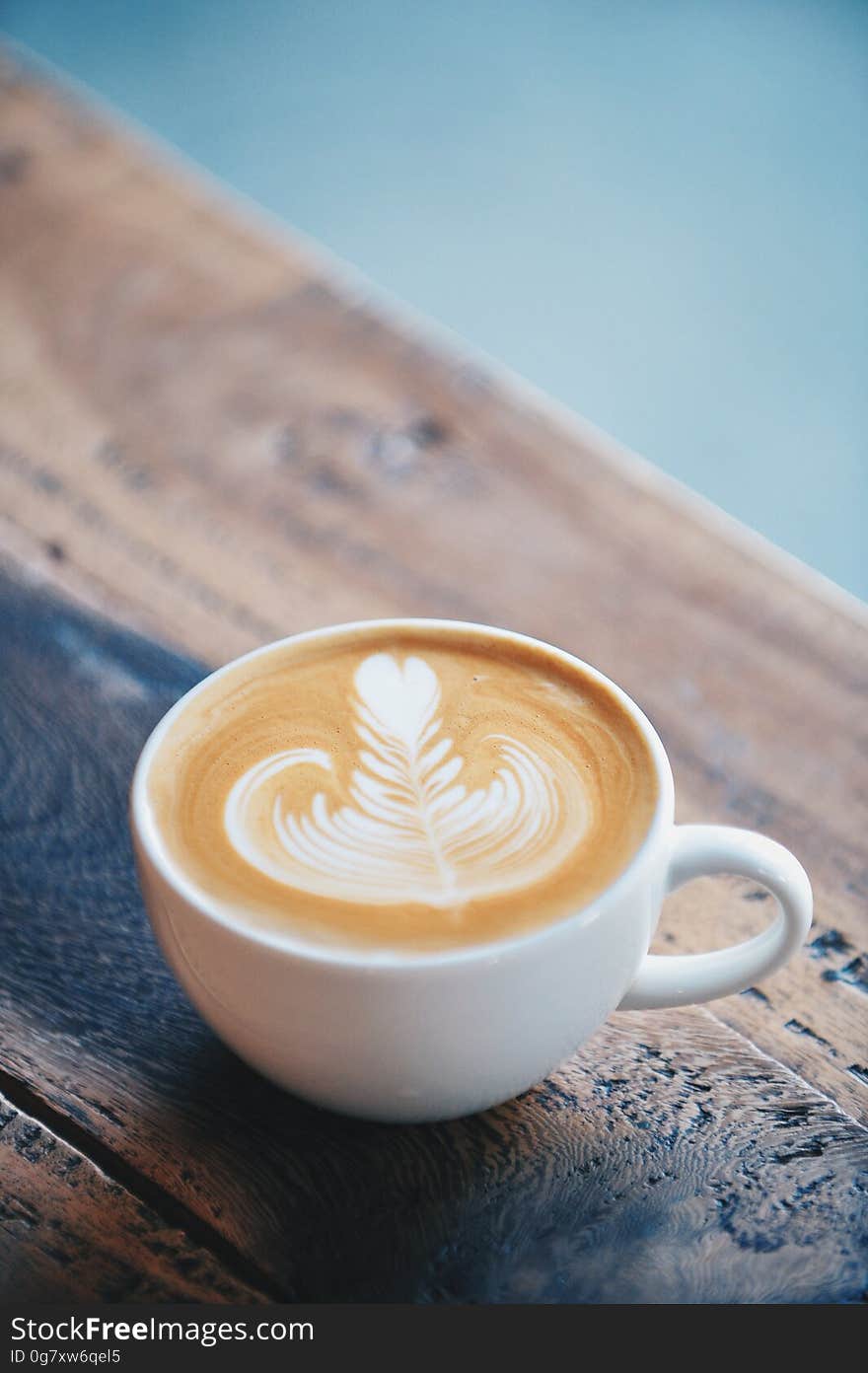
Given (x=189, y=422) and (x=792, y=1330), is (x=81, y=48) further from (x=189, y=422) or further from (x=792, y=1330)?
(x=792, y=1330)

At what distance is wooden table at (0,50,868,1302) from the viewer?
54 centimetres

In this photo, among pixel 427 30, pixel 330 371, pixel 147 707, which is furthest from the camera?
pixel 427 30

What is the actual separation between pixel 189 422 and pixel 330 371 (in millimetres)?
137

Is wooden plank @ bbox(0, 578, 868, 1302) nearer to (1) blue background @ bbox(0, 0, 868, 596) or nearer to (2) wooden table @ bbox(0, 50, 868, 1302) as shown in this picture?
(2) wooden table @ bbox(0, 50, 868, 1302)

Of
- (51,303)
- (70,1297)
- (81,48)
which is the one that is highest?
(70,1297)

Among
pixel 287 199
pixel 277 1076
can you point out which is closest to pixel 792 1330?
pixel 277 1076

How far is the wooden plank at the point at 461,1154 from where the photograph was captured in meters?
0.53

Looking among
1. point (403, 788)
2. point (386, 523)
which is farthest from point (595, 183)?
point (403, 788)

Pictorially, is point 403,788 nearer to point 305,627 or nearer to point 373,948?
point 373,948

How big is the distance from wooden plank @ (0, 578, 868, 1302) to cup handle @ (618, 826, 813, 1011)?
0.17ft

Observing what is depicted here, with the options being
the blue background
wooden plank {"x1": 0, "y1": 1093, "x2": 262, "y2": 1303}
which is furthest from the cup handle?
the blue background

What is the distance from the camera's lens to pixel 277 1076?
561 mm

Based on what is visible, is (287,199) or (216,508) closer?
(216,508)

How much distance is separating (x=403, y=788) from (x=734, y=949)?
6.4 inches
